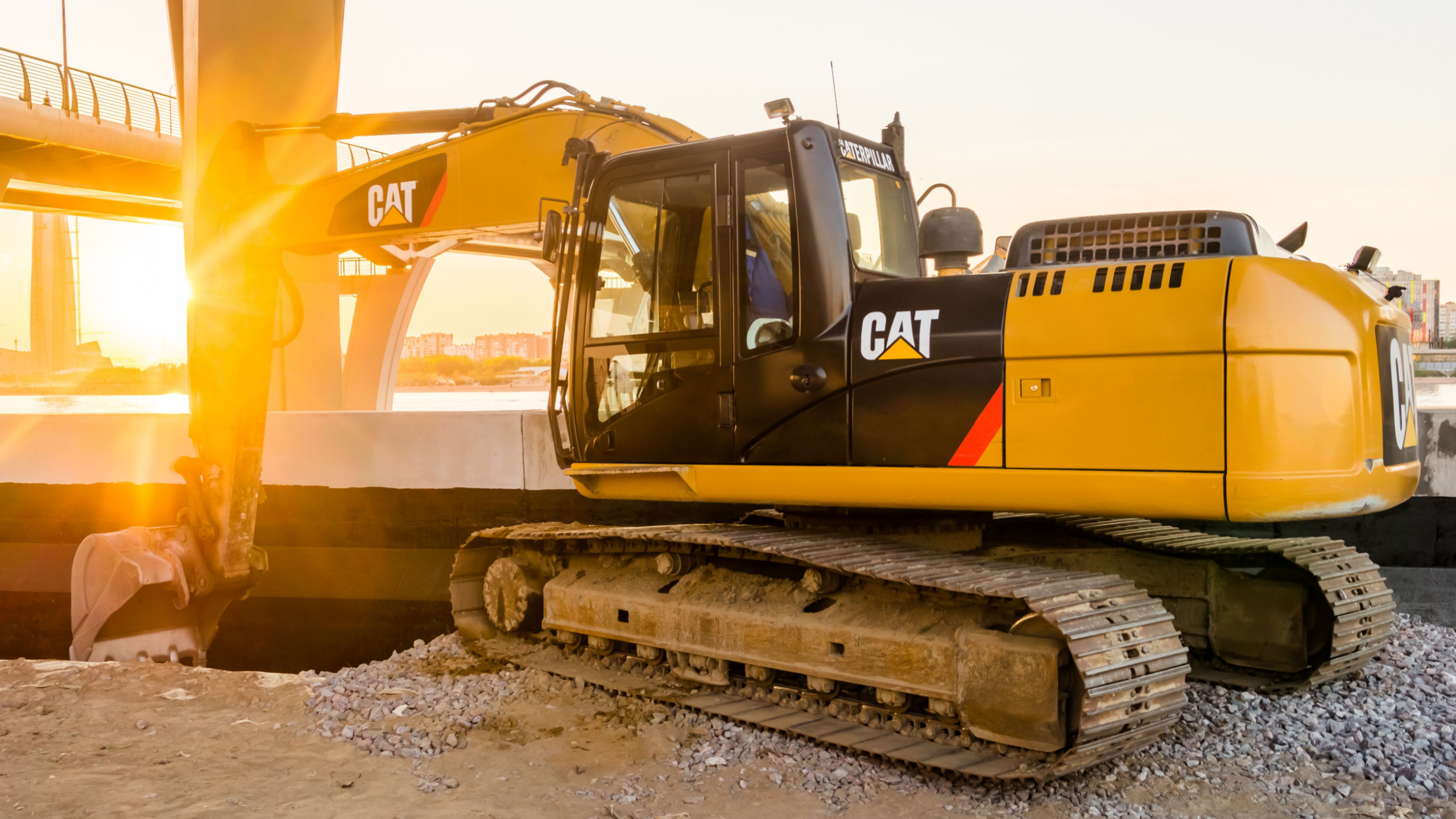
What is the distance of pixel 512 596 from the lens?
5.92 m

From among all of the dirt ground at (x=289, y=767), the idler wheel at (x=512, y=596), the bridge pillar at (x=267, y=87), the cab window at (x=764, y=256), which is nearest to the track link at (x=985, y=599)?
the dirt ground at (x=289, y=767)

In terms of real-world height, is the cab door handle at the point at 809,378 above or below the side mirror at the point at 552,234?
below

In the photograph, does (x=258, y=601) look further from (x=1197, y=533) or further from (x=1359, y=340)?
(x=1359, y=340)

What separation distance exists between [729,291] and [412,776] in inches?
97.2

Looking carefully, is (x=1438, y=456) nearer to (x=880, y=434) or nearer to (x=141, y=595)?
(x=880, y=434)

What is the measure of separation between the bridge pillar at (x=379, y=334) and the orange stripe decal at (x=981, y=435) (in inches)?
873

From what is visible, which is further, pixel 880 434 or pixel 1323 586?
pixel 1323 586

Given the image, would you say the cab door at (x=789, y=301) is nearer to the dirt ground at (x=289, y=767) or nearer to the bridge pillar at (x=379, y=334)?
the dirt ground at (x=289, y=767)

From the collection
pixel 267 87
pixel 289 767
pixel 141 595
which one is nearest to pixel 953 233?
pixel 289 767

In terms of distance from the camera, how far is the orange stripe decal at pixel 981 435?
402cm

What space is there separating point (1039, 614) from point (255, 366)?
4.88 meters

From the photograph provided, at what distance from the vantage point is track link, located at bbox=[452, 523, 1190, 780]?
354 cm

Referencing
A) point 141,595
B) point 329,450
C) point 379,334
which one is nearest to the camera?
point 141,595

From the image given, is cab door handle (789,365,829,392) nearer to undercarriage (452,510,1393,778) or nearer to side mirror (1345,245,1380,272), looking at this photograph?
undercarriage (452,510,1393,778)
